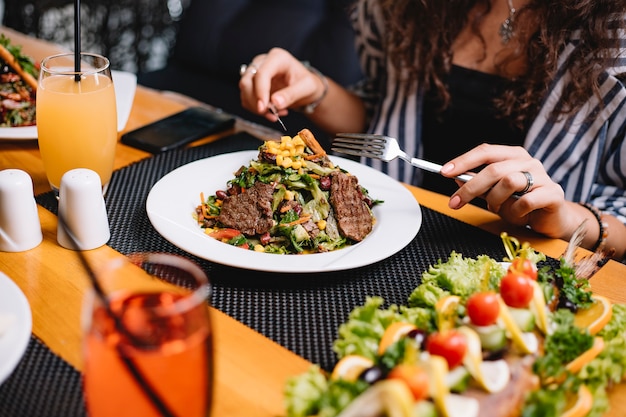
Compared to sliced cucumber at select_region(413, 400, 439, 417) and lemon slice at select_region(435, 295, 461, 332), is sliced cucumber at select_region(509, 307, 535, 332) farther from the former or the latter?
sliced cucumber at select_region(413, 400, 439, 417)

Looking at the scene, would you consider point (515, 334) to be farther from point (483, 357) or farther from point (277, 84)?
point (277, 84)

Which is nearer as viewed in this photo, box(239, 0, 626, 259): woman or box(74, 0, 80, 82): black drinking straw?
box(74, 0, 80, 82): black drinking straw

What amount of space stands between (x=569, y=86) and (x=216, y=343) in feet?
4.71

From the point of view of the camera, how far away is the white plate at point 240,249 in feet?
3.81

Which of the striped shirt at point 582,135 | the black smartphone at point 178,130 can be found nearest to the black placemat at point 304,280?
the black smartphone at point 178,130

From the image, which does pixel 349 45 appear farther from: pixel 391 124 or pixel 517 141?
pixel 517 141

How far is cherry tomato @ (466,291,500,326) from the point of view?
0.88 metres

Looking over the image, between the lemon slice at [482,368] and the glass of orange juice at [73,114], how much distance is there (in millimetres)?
1001

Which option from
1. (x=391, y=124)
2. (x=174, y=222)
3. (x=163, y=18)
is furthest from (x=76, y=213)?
(x=163, y=18)

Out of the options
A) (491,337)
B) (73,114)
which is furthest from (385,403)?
(73,114)

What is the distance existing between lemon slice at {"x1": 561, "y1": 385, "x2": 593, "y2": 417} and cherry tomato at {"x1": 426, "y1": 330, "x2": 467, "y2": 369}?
6.8 inches

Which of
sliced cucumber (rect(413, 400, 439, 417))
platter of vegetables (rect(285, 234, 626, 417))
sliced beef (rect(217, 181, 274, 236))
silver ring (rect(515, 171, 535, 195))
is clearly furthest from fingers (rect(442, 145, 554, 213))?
sliced cucumber (rect(413, 400, 439, 417))

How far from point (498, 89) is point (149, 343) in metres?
1.69

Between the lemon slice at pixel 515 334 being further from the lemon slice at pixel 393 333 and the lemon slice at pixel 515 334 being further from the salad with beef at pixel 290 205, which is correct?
the salad with beef at pixel 290 205
